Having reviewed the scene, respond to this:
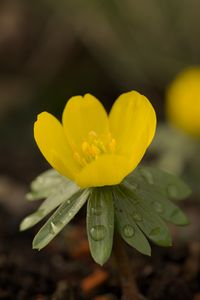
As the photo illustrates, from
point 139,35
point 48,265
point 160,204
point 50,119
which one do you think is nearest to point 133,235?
point 160,204

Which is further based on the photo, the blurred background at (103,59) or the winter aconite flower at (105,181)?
the blurred background at (103,59)

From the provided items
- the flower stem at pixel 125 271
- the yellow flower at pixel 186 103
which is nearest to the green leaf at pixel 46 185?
the flower stem at pixel 125 271

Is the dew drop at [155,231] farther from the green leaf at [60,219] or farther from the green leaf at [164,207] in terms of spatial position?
the green leaf at [60,219]

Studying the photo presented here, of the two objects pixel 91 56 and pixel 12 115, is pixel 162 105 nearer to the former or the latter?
pixel 91 56

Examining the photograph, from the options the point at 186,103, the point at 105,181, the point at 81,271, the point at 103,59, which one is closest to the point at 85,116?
the point at 105,181

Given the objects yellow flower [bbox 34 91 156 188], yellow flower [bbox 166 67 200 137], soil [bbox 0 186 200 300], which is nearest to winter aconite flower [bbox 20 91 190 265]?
yellow flower [bbox 34 91 156 188]
